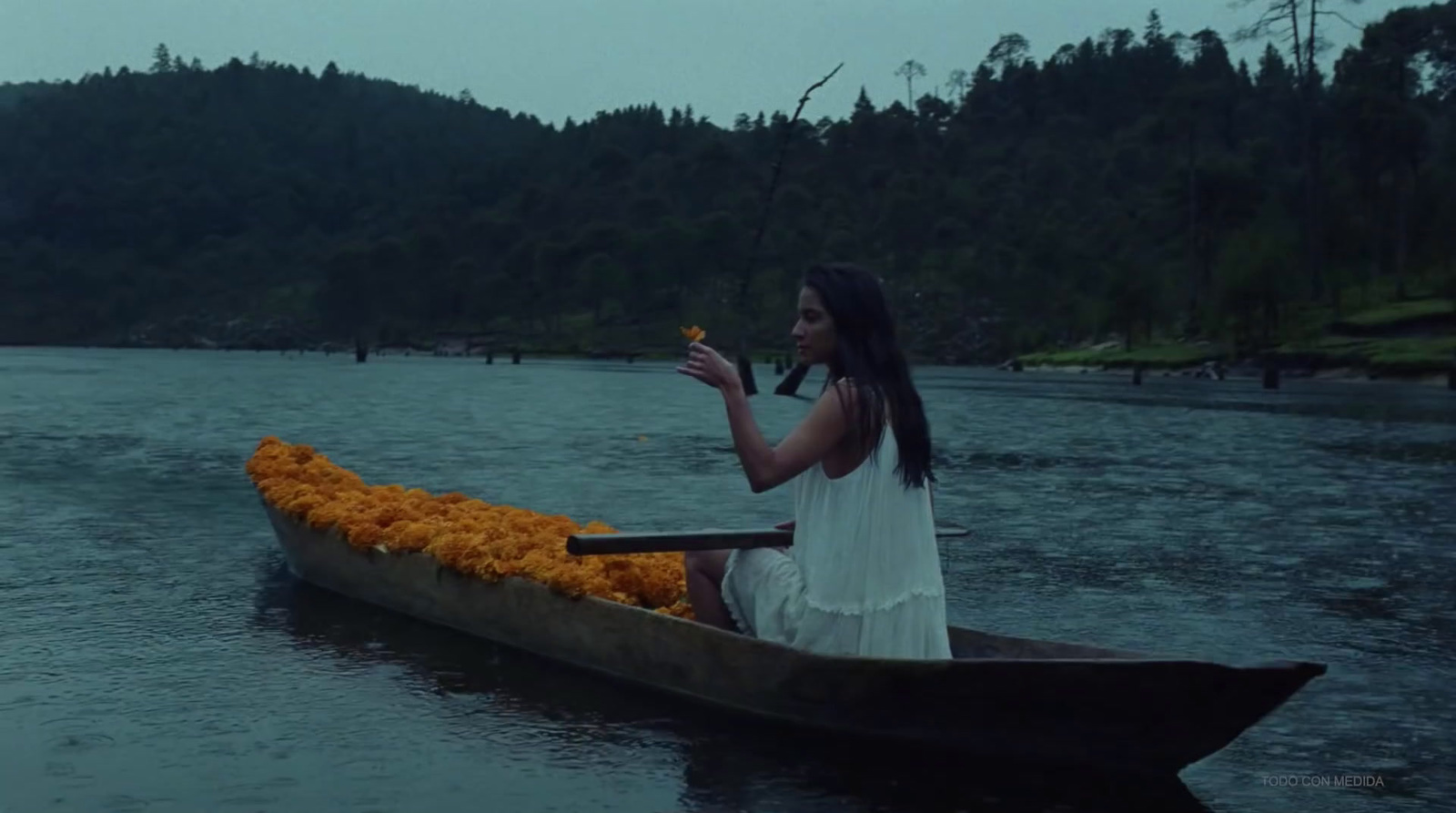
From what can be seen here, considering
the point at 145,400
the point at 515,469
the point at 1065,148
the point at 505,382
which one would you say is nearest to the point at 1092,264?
the point at 1065,148

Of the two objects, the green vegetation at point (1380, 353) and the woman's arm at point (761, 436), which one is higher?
the woman's arm at point (761, 436)

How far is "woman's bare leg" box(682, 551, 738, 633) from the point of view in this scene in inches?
344

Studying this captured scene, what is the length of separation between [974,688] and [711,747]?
5.06ft

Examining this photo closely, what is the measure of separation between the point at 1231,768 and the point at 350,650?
577cm

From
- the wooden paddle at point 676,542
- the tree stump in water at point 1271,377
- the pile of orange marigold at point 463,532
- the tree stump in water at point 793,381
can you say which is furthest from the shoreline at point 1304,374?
the wooden paddle at point 676,542

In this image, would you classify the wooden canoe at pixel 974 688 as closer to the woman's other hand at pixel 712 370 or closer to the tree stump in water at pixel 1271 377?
the woman's other hand at pixel 712 370

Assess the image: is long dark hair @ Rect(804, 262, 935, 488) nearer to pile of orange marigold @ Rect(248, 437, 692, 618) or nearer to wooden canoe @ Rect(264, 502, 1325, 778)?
wooden canoe @ Rect(264, 502, 1325, 778)

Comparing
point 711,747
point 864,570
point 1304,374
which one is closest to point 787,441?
point 864,570

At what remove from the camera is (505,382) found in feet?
250

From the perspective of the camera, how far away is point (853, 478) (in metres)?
7.65

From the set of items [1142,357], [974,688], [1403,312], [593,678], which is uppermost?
[1403,312]

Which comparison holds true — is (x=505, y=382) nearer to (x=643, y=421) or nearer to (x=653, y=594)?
(x=643, y=421)

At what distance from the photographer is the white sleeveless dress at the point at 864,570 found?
7.67 m

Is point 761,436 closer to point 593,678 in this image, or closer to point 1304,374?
point 593,678
